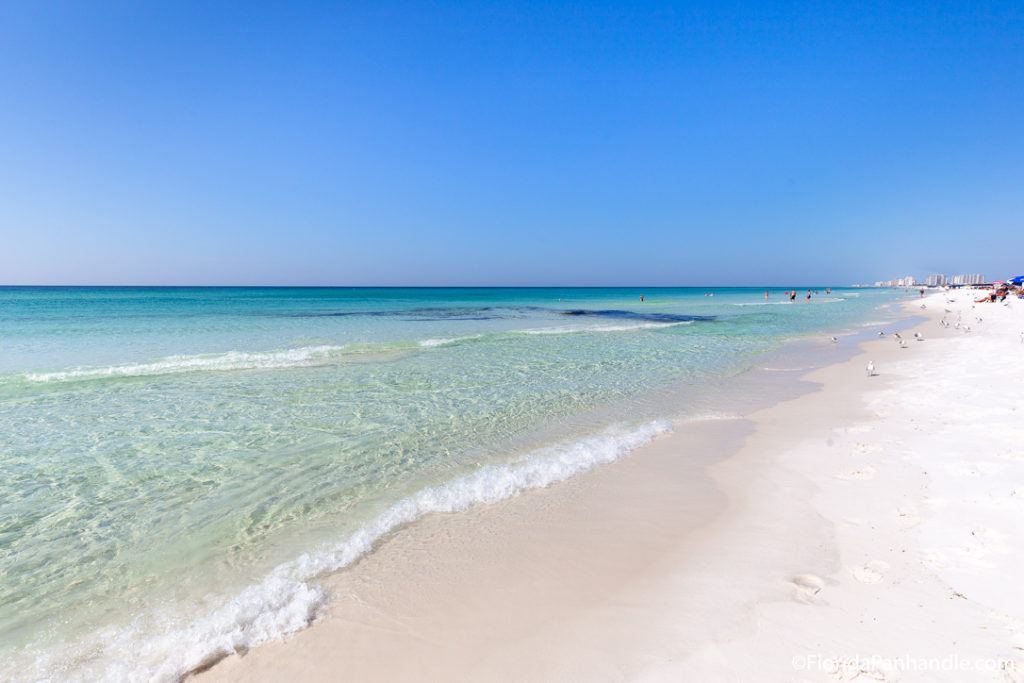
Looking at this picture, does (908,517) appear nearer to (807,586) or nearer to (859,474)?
(859,474)

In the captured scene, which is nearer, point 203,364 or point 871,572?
point 871,572

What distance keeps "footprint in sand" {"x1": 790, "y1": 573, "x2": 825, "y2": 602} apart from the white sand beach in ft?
0.05

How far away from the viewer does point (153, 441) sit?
→ 7.64 meters

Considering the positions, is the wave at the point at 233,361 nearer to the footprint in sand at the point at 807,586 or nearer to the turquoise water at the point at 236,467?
the turquoise water at the point at 236,467

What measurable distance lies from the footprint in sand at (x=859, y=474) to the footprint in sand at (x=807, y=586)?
252 centimetres

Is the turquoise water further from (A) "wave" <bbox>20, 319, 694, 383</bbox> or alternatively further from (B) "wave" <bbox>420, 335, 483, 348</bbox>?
(B) "wave" <bbox>420, 335, 483, 348</bbox>

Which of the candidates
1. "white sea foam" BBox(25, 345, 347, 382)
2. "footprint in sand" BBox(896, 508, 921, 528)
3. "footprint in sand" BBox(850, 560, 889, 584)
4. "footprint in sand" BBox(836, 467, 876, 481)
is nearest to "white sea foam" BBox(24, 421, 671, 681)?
"footprint in sand" BBox(850, 560, 889, 584)

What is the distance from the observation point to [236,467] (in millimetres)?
6582

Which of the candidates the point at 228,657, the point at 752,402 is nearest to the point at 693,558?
the point at 228,657

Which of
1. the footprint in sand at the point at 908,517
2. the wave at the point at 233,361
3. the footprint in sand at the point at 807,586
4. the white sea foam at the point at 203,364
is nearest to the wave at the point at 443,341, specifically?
the wave at the point at 233,361

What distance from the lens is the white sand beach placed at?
118 inches

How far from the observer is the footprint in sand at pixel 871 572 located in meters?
3.67

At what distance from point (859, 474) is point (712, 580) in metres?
3.28

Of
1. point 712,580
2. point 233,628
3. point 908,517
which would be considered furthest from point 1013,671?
point 233,628
